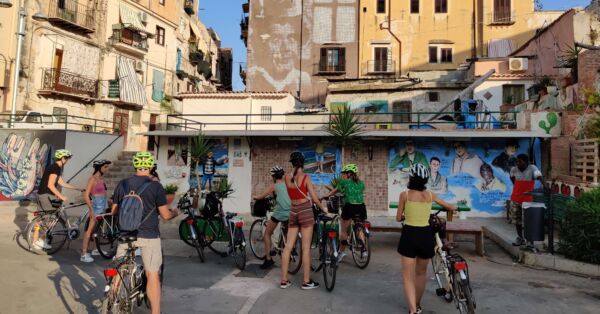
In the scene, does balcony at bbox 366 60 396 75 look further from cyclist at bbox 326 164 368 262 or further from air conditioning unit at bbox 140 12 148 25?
cyclist at bbox 326 164 368 262

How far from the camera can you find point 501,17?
103 feet

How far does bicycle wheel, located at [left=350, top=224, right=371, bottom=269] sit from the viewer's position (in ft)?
23.8

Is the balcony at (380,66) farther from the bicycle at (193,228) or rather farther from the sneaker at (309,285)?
the sneaker at (309,285)

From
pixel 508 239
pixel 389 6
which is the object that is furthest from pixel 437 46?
pixel 508 239

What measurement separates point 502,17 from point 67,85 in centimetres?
3080

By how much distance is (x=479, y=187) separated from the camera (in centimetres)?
1380

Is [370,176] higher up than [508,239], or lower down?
higher up

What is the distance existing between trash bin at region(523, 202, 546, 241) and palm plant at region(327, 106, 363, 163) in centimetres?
649

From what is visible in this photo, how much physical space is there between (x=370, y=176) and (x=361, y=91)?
1230 cm

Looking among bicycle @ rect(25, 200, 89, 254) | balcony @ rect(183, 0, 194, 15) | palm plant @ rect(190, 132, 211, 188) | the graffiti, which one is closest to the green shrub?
bicycle @ rect(25, 200, 89, 254)

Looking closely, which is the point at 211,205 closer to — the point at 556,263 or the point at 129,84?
the point at 556,263

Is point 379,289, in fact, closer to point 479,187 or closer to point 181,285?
point 181,285

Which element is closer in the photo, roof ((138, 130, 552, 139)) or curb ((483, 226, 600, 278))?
curb ((483, 226, 600, 278))

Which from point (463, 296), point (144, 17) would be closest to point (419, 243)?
point (463, 296)
